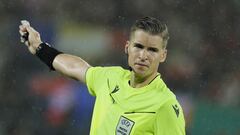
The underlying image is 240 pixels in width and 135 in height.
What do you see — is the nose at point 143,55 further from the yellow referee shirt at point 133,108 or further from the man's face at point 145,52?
the yellow referee shirt at point 133,108

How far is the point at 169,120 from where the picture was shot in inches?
115

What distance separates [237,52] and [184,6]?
0.61 m

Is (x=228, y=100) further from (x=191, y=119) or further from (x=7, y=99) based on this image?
(x=7, y=99)

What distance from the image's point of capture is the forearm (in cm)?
357

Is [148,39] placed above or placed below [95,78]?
above

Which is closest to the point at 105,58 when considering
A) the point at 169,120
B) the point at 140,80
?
the point at 140,80

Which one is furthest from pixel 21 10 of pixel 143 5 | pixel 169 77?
pixel 169 77

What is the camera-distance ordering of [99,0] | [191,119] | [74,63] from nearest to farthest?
[74,63] → [191,119] → [99,0]

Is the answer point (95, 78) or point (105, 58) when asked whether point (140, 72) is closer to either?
point (95, 78)

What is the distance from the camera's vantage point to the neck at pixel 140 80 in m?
3.11

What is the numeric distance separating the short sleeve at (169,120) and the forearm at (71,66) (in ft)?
2.36

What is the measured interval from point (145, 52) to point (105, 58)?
8.52 feet

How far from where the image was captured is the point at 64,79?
219 inches

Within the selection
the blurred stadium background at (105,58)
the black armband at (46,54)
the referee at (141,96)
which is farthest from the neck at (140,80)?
the blurred stadium background at (105,58)
